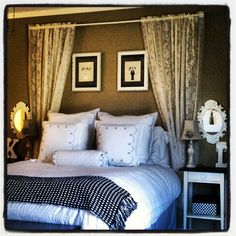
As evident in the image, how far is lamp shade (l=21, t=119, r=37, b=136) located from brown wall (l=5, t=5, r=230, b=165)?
0.40 feet


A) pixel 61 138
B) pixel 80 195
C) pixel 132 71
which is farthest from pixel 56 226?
pixel 132 71

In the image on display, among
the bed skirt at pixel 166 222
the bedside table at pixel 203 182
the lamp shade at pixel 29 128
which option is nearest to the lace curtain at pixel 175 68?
the bedside table at pixel 203 182

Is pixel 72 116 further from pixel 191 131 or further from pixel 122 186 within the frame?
pixel 191 131

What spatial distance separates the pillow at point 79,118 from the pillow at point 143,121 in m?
0.07

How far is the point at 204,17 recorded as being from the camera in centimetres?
218

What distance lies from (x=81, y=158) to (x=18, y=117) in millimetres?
565

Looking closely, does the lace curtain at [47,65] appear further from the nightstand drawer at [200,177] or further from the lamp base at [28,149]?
the nightstand drawer at [200,177]

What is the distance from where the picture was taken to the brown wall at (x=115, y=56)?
206cm

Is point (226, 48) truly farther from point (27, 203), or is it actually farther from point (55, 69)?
point (27, 203)

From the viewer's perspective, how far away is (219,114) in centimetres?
214

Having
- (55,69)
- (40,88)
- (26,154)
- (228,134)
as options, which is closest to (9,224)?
(26,154)

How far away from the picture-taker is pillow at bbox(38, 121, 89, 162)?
7.99ft

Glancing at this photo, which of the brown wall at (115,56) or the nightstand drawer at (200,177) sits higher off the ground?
the brown wall at (115,56)

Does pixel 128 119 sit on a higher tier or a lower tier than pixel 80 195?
higher
